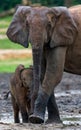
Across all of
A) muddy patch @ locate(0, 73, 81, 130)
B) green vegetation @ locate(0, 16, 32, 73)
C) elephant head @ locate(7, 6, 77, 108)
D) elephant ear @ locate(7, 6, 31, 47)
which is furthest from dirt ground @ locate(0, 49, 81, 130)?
green vegetation @ locate(0, 16, 32, 73)

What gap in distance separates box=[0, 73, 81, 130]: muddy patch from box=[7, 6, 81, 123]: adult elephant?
405mm

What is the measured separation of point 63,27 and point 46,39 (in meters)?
0.42

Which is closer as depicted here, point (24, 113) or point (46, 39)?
point (46, 39)

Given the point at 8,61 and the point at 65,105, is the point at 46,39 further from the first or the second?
the point at 8,61

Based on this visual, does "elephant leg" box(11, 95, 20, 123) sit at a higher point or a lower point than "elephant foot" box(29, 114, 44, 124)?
lower

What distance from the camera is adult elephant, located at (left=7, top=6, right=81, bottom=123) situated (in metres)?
11.0

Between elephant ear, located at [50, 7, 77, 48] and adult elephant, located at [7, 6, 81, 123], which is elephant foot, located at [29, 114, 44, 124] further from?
elephant ear, located at [50, 7, 77, 48]

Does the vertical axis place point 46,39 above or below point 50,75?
above

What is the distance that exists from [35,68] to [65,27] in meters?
0.87

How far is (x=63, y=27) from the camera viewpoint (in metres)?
11.4

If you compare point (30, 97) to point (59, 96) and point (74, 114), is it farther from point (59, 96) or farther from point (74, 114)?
point (59, 96)

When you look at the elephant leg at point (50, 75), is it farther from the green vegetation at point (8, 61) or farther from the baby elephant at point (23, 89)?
the green vegetation at point (8, 61)

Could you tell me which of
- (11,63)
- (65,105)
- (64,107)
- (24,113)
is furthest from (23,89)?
(11,63)

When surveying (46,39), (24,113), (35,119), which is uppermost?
(46,39)
